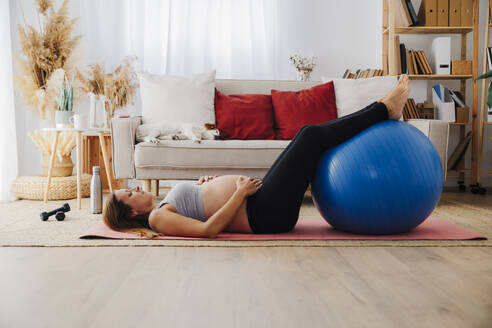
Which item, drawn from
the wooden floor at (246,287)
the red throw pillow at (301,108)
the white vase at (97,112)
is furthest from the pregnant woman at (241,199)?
the white vase at (97,112)

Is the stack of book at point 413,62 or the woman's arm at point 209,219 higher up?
the stack of book at point 413,62

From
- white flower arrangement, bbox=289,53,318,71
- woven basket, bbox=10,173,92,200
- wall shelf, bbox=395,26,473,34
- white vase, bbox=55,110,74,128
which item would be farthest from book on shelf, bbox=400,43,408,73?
woven basket, bbox=10,173,92,200

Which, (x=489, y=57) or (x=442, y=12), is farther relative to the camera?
(x=442, y=12)

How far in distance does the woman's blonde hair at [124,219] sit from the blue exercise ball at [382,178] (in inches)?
34.1

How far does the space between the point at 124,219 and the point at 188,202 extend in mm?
333

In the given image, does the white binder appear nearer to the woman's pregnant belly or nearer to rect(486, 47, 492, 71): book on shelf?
rect(486, 47, 492, 71): book on shelf

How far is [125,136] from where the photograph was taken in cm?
319

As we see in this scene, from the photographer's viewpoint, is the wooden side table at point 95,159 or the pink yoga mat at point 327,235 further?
the wooden side table at point 95,159

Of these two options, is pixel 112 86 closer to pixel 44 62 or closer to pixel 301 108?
pixel 44 62

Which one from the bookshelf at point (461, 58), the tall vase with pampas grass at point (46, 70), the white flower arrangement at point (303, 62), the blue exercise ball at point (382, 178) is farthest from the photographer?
the white flower arrangement at point (303, 62)

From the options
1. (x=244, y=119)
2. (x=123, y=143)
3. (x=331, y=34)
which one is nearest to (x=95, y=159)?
(x=123, y=143)

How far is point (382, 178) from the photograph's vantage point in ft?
6.39

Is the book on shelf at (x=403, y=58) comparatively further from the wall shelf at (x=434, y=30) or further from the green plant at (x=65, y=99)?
the green plant at (x=65, y=99)

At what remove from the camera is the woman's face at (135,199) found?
6.63ft
